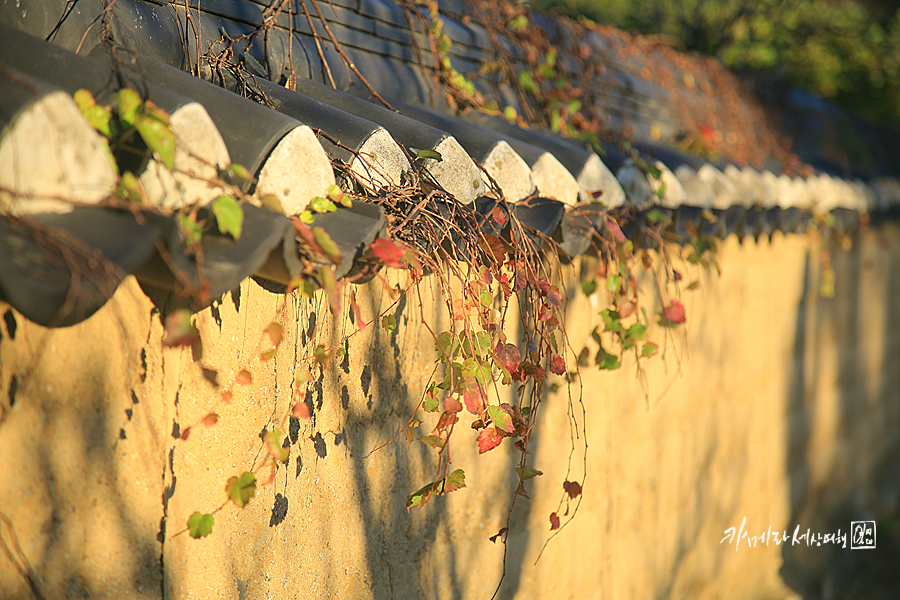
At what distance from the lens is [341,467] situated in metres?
1.65

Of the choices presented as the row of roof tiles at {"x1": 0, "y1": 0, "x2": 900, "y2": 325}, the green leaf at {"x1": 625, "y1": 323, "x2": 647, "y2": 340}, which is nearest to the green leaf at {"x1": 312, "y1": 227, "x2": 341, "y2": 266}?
the row of roof tiles at {"x1": 0, "y1": 0, "x2": 900, "y2": 325}

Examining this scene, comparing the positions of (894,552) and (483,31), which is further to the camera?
(894,552)

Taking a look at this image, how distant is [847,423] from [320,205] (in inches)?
214

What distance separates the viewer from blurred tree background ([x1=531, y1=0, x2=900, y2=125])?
22.3 feet

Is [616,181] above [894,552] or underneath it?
above

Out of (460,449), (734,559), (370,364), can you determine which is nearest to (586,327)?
(460,449)

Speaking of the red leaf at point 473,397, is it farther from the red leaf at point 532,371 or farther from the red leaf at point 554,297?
the red leaf at point 554,297

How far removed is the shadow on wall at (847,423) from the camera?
4516 mm

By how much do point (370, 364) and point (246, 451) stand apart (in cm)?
40

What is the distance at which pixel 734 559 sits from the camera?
379 centimetres

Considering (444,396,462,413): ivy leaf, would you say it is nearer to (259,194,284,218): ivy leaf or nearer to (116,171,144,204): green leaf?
(259,194,284,218): ivy leaf

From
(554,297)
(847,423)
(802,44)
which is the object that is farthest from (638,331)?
(802,44)

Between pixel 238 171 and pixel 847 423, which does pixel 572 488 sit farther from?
pixel 847 423

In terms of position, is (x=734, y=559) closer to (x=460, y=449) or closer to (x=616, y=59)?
(x=460, y=449)
